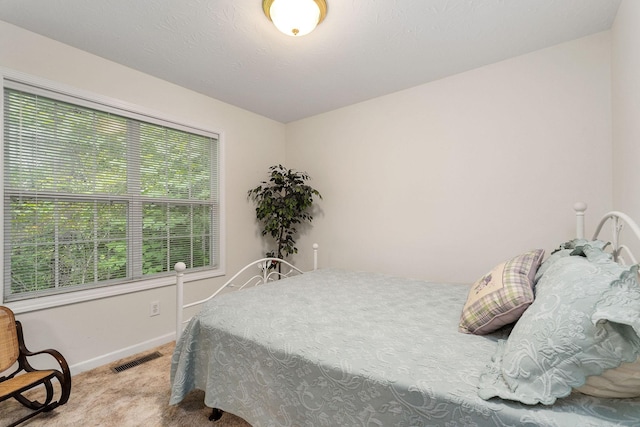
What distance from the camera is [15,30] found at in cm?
196

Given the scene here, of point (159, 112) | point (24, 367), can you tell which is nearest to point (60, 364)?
point (24, 367)

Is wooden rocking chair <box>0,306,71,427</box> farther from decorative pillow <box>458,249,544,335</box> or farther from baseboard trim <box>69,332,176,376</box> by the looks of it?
decorative pillow <box>458,249,544,335</box>

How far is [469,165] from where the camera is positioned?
260 cm

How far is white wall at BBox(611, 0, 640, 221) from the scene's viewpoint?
1559 millimetres

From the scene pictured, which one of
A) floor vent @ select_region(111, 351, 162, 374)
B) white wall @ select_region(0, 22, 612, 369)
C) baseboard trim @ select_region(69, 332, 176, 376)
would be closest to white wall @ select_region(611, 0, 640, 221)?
white wall @ select_region(0, 22, 612, 369)

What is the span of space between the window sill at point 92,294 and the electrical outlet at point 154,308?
151 millimetres

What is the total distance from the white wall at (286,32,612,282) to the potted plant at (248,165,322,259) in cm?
26

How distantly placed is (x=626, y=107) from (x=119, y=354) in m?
3.96

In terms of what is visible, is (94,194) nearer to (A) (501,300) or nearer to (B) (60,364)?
(B) (60,364)

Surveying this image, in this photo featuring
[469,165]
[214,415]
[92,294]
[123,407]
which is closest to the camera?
[214,415]

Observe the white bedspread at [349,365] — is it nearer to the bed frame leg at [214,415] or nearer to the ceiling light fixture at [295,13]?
the bed frame leg at [214,415]

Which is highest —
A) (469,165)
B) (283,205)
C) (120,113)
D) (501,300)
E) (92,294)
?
(120,113)

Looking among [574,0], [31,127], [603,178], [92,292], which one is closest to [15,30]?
[31,127]

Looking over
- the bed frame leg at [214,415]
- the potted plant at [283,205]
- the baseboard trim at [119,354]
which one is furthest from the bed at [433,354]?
the potted plant at [283,205]
